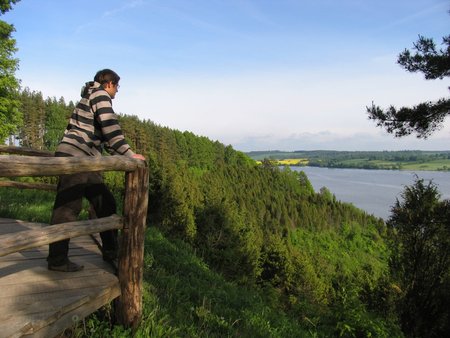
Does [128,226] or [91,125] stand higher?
[91,125]

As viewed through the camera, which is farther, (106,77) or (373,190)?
(373,190)

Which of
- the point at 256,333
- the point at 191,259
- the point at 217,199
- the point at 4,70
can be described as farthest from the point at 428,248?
the point at 4,70

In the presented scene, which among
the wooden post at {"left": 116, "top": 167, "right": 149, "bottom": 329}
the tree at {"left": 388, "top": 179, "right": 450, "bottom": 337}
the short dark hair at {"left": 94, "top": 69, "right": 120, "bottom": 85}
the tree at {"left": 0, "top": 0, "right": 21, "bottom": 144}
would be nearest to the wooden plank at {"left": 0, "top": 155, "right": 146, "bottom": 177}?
the wooden post at {"left": 116, "top": 167, "right": 149, "bottom": 329}

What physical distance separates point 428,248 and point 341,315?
38.0ft

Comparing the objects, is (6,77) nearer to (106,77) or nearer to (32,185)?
(32,185)

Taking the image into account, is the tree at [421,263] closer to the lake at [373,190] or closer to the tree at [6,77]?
the tree at [6,77]

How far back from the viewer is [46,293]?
10.1ft

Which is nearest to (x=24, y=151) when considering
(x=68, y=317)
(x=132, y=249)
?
(x=132, y=249)

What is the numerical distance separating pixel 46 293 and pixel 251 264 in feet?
85.6

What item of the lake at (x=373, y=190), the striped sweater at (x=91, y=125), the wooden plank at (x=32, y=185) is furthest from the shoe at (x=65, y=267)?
the lake at (x=373, y=190)

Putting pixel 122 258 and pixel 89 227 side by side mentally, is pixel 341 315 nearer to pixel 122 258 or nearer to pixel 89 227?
pixel 122 258

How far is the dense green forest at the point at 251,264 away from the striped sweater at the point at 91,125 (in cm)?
168

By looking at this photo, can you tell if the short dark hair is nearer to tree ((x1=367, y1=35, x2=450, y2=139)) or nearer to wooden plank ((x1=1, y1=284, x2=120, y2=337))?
wooden plank ((x1=1, y1=284, x2=120, y2=337))

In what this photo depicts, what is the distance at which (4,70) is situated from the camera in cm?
1797
